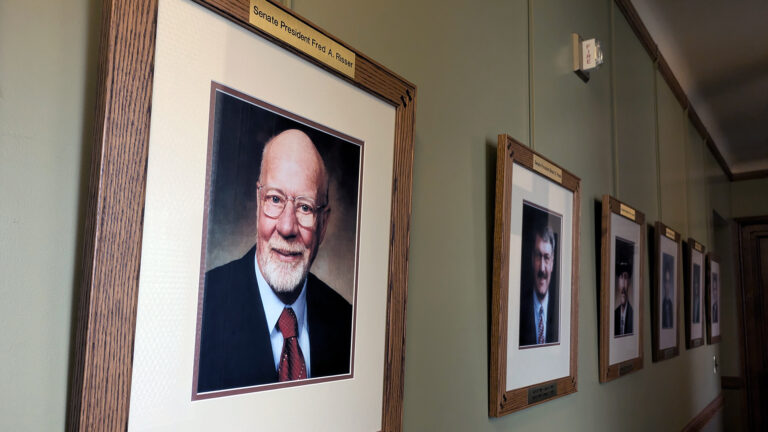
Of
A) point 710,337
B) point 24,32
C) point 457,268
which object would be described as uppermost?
point 24,32

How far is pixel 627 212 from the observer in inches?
115

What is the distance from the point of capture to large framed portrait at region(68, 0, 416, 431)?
2.25 ft

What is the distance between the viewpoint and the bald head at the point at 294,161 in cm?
91

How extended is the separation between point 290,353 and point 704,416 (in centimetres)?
526

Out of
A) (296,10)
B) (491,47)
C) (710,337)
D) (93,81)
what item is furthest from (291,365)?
(710,337)

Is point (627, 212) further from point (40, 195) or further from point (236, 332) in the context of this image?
point (40, 195)

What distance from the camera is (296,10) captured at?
1046 mm

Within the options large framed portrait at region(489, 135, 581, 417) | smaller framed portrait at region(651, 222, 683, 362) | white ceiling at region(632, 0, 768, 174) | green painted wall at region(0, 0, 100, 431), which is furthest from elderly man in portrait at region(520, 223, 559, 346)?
white ceiling at region(632, 0, 768, 174)

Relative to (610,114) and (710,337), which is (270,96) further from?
(710,337)

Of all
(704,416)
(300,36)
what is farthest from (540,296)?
(704,416)

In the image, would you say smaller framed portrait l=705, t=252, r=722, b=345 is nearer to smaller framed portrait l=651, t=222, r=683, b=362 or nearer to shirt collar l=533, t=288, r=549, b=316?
smaller framed portrait l=651, t=222, r=683, b=362

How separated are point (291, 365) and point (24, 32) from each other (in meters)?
0.60

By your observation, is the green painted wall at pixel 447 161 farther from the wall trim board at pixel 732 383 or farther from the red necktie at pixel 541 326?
the wall trim board at pixel 732 383

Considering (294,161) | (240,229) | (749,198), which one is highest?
(749,198)
